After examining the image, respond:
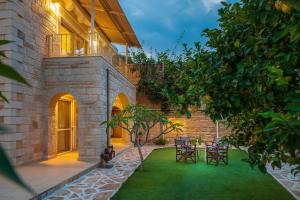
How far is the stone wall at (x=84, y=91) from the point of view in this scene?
909cm

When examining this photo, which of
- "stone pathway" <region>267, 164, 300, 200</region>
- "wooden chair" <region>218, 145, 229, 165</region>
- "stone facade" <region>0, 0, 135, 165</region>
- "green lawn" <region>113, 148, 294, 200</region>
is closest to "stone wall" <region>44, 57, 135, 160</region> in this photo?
"stone facade" <region>0, 0, 135, 165</region>

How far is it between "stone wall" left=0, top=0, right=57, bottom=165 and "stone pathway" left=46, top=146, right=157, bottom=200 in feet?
6.64

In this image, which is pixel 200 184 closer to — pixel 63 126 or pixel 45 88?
pixel 45 88

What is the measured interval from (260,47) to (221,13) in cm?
94

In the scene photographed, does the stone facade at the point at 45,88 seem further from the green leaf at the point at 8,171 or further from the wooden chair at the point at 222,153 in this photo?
the green leaf at the point at 8,171

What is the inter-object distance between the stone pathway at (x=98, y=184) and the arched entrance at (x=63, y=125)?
2759mm

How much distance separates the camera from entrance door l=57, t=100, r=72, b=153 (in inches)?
430

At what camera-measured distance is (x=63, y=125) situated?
11.3 m

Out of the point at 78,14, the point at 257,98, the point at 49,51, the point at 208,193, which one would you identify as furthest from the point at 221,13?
the point at 78,14

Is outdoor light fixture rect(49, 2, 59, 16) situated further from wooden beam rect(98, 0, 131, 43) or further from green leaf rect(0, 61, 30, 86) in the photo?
green leaf rect(0, 61, 30, 86)

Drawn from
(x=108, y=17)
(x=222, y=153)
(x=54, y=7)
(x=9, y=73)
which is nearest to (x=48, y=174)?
(x=222, y=153)

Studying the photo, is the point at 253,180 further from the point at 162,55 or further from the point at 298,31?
the point at 162,55

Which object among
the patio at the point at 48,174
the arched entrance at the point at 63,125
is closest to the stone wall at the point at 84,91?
the arched entrance at the point at 63,125

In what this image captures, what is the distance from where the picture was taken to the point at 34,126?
8.74 metres
